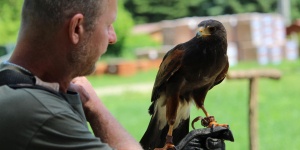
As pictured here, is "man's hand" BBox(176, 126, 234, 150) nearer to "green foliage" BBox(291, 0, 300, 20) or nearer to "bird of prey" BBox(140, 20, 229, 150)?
"bird of prey" BBox(140, 20, 229, 150)

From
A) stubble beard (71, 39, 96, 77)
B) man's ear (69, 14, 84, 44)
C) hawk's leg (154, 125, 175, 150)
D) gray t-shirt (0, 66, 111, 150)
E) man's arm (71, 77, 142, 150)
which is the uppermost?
man's ear (69, 14, 84, 44)

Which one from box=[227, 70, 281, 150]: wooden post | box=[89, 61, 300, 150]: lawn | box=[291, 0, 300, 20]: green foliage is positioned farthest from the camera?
box=[291, 0, 300, 20]: green foliage

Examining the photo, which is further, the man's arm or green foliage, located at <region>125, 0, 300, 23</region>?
green foliage, located at <region>125, 0, 300, 23</region>

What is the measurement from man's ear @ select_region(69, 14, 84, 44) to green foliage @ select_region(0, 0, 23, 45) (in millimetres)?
19517

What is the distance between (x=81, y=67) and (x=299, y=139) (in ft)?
27.1

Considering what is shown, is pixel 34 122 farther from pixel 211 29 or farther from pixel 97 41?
pixel 211 29

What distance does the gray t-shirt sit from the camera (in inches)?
66.1

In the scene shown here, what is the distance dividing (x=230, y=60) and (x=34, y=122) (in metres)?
22.9

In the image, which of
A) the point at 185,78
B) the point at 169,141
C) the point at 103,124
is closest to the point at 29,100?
the point at 103,124

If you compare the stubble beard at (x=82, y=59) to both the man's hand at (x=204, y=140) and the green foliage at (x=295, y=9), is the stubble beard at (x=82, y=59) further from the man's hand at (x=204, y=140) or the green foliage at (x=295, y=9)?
the green foliage at (x=295, y=9)

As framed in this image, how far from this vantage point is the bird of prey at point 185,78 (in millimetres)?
2969

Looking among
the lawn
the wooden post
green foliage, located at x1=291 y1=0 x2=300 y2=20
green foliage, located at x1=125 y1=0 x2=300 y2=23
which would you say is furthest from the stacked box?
the wooden post

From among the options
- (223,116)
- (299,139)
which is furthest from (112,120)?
(223,116)

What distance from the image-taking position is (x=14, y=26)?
21.8 meters
